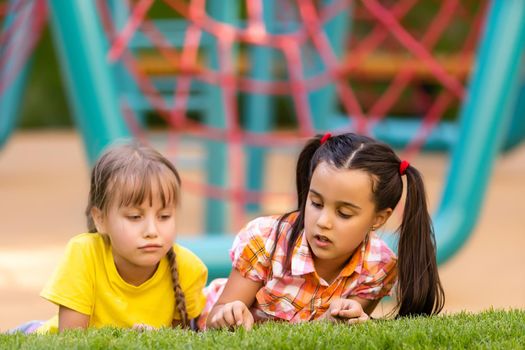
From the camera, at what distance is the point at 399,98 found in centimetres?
1271

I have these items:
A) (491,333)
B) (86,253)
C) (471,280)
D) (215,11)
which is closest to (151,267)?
(86,253)

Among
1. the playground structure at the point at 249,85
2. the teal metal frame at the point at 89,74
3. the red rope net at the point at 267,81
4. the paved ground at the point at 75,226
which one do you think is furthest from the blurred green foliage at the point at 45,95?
the teal metal frame at the point at 89,74

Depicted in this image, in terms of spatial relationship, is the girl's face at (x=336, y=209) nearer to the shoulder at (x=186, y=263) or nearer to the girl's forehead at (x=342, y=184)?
the girl's forehead at (x=342, y=184)

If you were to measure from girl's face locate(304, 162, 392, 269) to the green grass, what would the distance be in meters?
0.23

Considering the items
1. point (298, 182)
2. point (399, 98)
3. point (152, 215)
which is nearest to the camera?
point (152, 215)

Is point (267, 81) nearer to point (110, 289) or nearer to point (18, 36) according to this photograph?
point (18, 36)

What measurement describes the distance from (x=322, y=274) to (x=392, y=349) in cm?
49

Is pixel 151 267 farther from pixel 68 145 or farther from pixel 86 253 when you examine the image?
pixel 68 145

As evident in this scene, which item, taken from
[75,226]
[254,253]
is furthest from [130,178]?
[75,226]

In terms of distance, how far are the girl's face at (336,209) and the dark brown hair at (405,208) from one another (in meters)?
0.03

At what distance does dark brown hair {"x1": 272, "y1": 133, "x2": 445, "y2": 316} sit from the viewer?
115 inches

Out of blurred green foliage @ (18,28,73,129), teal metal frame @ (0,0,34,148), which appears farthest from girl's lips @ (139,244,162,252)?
blurred green foliage @ (18,28,73,129)

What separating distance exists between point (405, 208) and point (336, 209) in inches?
9.5

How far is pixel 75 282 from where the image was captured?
2.93 m
